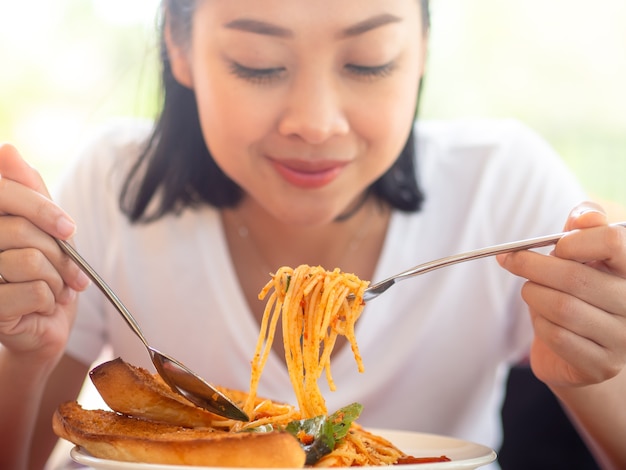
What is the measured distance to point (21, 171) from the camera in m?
1.64

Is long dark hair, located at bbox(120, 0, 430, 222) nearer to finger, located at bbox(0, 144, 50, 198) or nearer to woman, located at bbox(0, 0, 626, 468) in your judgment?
woman, located at bbox(0, 0, 626, 468)

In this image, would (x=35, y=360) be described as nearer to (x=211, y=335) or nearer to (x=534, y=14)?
(x=211, y=335)

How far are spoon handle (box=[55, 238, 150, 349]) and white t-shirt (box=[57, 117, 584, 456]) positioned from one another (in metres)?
0.94

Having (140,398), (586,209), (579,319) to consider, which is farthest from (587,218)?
(140,398)

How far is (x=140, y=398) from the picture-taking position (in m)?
1.46

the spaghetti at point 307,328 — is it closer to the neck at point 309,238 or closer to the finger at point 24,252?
the finger at point 24,252

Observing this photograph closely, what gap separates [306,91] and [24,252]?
727 mm

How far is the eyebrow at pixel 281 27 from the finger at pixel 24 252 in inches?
27.0

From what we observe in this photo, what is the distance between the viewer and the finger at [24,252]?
62.9 inches

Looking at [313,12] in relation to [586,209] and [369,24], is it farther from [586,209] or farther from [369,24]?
[586,209]

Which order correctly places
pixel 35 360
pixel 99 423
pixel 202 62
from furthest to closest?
pixel 202 62
pixel 35 360
pixel 99 423

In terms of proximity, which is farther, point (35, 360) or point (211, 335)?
point (211, 335)

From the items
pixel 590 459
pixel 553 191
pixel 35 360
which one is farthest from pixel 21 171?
pixel 590 459

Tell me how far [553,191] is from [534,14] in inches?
165
